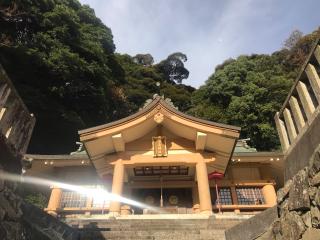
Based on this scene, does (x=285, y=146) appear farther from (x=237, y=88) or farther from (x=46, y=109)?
(x=237, y=88)

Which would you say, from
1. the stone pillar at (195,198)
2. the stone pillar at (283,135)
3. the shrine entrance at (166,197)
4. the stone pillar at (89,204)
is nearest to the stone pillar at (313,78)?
the stone pillar at (283,135)

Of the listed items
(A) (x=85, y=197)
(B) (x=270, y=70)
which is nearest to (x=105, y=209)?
(A) (x=85, y=197)

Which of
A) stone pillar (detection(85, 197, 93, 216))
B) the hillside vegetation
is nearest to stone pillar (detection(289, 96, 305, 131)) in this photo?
stone pillar (detection(85, 197, 93, 216))

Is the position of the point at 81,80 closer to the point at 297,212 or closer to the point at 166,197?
the point at 166,197

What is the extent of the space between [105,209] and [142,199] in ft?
6.49

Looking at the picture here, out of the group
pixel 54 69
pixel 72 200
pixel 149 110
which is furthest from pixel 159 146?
pixel 54 69

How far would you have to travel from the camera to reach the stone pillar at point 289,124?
512 cm

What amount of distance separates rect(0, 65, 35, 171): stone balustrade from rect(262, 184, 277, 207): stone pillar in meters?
11.4

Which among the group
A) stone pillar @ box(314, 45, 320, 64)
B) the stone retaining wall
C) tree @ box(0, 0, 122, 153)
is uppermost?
tree @ box(0, 0, 122, 153)

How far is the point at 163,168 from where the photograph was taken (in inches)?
541

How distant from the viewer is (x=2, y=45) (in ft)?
64.3

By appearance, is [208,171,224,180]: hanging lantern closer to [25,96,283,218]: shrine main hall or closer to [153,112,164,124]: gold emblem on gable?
[25,96,283,218]: shrine main hall

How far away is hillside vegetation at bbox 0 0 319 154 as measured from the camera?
21797 millimetres

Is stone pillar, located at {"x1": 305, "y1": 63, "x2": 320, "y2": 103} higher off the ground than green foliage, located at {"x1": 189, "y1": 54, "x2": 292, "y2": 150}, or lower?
lower
